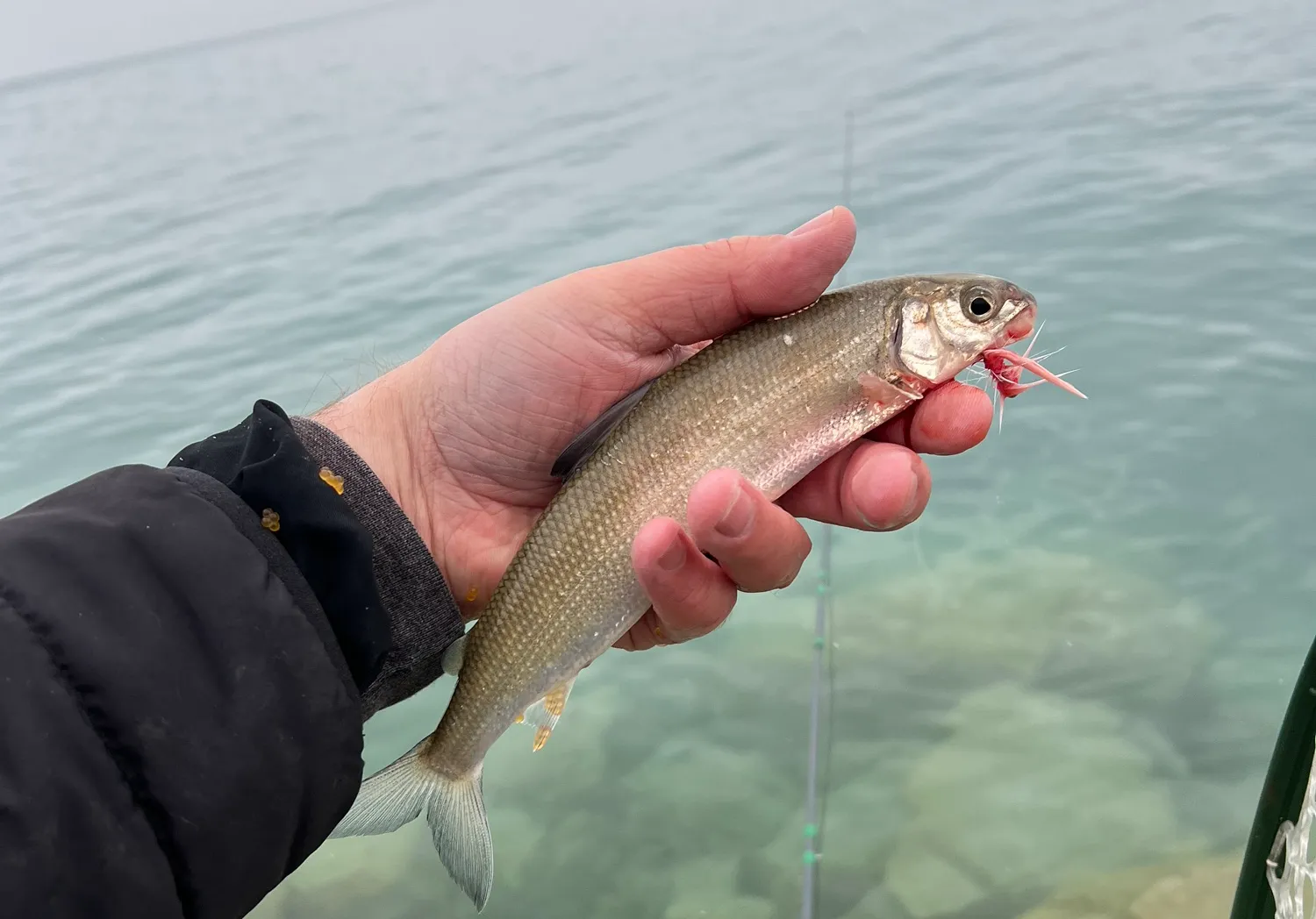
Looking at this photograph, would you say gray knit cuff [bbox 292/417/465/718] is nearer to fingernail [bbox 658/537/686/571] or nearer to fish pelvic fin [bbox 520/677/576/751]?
fish pelvic fin [bbox 520/677/576/751]

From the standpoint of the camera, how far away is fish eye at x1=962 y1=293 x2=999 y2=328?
2.98 meters

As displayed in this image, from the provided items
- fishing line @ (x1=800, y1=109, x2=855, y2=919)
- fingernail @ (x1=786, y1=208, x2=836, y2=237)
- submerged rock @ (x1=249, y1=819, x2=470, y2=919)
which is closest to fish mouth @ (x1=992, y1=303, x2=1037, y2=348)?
fingernail @ (x1=786, y1=208, x2=836, y2=237)

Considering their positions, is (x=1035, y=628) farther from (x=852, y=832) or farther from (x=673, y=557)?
(x=673, y=557)

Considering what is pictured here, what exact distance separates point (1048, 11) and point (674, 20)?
85.2 feet

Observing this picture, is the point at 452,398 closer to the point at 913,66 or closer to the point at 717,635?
the point at 717,635

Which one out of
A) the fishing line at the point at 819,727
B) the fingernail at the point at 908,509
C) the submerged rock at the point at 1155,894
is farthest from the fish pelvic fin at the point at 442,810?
the submerged rock at the point at 1155,894

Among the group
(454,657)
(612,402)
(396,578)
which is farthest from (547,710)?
(612,402)

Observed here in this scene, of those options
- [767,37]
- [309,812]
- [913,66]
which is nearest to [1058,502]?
[309,812]

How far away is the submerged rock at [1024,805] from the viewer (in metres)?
4.76

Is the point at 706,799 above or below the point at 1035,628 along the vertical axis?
below

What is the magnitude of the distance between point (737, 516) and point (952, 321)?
86cm

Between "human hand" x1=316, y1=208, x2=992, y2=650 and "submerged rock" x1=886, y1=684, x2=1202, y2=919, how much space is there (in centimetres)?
217

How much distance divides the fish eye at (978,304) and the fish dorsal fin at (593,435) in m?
0.95

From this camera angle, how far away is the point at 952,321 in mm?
2994
